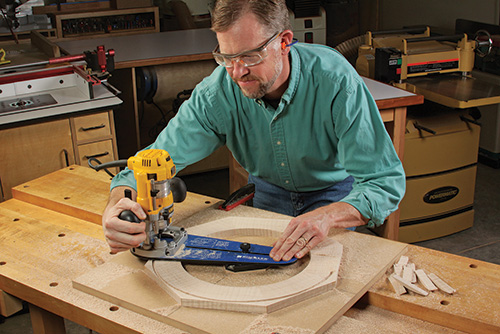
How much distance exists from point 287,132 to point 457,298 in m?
0.75

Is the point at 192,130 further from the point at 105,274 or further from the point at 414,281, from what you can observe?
the point at 414,281

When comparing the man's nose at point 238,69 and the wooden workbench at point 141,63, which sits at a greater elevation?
the man's nose at point 238,69

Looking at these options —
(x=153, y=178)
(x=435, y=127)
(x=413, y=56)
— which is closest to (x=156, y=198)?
(x=153, y=178)

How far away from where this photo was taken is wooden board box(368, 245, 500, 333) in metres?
1.27

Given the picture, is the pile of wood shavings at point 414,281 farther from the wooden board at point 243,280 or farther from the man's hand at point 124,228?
the man's hand at point 124,228

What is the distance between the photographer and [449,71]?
3.30 metres

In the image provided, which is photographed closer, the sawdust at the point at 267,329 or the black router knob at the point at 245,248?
the sawdust at the point at 267,329

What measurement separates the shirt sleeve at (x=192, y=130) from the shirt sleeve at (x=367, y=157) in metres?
0.41

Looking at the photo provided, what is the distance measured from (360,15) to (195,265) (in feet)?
15.0

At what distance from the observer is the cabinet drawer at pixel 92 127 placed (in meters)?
2.92

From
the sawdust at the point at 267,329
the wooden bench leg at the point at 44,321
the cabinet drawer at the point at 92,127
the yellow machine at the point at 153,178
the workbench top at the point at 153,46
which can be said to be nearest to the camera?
the sawdust at the point at 267,329

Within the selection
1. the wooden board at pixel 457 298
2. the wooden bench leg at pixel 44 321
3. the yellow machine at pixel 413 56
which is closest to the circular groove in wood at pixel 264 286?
the wooden board at pixel 457 298

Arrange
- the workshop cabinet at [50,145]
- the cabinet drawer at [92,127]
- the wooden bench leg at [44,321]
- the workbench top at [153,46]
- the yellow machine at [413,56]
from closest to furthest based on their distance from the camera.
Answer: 1. the wooden bench leg at [44,321]
2. the workshop cabinet at [50,145]
3. the cabinet drawer at [92,127]
4. the yellow machine at [413,56]
5. the workbench top at [153,46]

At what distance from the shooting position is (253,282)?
4.63ft
